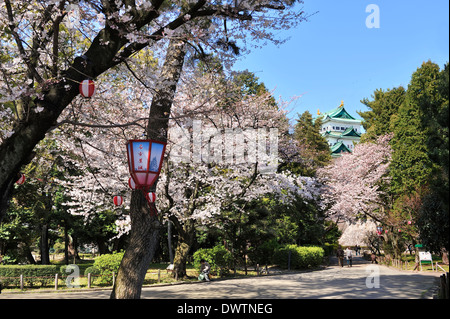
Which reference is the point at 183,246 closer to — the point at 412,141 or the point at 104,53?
the point at 104,53

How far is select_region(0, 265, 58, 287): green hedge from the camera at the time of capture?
16688 mm

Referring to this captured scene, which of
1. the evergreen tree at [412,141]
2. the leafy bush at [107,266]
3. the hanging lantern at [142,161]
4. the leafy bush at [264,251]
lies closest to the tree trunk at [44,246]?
the leafy bush at [107,266]

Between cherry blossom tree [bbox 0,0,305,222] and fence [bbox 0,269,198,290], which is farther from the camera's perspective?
fence [bbox 0,269,198,290]

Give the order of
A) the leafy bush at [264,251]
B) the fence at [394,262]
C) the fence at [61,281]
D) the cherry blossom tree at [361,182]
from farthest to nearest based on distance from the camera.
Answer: the cherry blossom tree at [361,182]
the leafy bush at [264,251]
the fence at [394,262]
the fence at [61,281]

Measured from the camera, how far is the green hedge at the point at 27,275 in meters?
16.7

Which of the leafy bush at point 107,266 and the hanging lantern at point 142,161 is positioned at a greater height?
the hanging lantern at point 142,161

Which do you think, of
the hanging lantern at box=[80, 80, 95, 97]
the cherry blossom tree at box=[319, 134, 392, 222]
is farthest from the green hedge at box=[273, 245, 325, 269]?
the hanging lantern at box=[80, 80, 95, 97]

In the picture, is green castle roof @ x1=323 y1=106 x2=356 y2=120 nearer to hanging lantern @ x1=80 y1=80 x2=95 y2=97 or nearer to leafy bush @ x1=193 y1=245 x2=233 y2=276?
leafy bush @ x1=193 y1=245 x2=233 y2=276

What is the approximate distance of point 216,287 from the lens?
16406mm

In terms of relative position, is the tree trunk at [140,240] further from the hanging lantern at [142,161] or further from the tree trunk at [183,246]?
the tree trunk at [183,246]

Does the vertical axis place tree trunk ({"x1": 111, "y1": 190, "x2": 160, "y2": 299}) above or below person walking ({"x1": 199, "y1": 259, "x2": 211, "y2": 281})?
above

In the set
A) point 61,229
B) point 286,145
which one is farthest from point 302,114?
point 61,229

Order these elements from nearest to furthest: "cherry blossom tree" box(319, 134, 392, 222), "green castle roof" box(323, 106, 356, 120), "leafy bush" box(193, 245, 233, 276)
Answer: "leafy bush" box(193, 245, 233, 276) → "cherry blossom tree" box(319, 134, 392, 222) → "green castle roof" box(323, 106, 356, 120)

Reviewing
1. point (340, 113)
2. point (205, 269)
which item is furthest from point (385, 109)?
point (340, 113)
